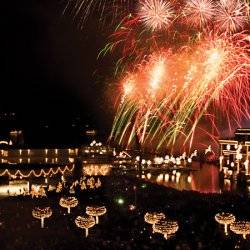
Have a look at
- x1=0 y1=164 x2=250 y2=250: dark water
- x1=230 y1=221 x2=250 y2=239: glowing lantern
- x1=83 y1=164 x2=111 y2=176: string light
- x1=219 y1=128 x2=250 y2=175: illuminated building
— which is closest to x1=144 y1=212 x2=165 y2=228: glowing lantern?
x1=0 y1=164 x2=250 y2=250: dark water

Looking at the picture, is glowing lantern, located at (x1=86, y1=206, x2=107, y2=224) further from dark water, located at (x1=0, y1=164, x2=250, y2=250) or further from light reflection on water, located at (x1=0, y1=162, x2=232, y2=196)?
light reflection on water, located at (x1=0, y1=162, x2=232, y2=196)

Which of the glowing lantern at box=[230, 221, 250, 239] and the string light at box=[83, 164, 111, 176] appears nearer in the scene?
the glowing lantern at box=[230, 221, 250, 239]

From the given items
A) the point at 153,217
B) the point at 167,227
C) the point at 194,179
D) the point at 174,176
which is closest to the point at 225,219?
the point at 167,227

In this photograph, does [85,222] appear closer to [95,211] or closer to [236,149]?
[95,211]

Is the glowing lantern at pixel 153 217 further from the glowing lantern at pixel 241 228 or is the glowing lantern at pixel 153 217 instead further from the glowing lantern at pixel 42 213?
the glowing lantern at pixel 42 213

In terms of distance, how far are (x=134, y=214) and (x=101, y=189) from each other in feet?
14.2

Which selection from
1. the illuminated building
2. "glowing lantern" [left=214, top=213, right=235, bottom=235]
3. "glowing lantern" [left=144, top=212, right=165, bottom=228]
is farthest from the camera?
the illuminated building

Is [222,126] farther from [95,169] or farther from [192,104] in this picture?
[192,104]

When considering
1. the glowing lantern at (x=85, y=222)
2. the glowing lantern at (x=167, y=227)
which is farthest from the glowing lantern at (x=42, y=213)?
the glowing lantern at (x=167, y=227)

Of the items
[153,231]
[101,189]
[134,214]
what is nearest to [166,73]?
[101,189]

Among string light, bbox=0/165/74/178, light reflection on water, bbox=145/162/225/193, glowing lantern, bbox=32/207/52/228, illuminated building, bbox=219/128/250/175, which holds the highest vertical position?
illuminated building, bbox=219/128/250/175

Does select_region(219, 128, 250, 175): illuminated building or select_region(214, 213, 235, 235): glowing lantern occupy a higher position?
select_region(219, 128, 250, 175): illuminated building

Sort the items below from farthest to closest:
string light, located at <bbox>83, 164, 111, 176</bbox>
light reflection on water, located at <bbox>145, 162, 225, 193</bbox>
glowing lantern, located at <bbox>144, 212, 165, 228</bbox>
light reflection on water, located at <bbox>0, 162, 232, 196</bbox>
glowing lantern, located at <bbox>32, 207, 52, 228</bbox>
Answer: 1. string light, located at <bbox>83, 164, 111, 176</bbox>
2. light reflection on water, located at <bbox>0, 162, 232, 196</bbox>
3. light reflection on water, located at <bbox>145, 162, 225, 193</bbox>
4. glowing lantern, located at <bbox>32, 207, 52, 228</bbox>
5. glowing lantern, located at <bbox>144, 212, 165, 228</bbox>

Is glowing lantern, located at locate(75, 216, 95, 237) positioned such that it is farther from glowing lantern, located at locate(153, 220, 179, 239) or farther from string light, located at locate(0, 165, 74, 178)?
string light, located at locate(0, 165, 74, 178)
